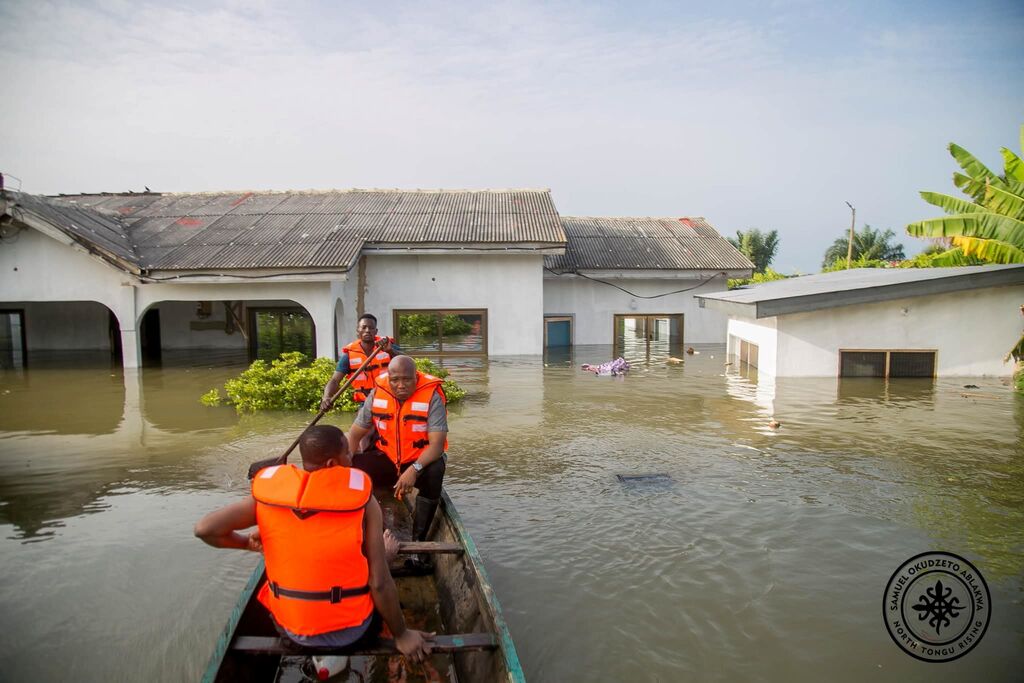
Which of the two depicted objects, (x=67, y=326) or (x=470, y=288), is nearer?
(x=470, y=288)

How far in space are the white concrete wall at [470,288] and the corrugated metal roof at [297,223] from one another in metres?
0.85

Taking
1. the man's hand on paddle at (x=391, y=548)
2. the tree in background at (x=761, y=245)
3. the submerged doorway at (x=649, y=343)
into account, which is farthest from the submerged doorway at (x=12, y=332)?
the tree in background at (x=761, y=245)

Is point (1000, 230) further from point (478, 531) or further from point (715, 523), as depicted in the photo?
point (478, 531)

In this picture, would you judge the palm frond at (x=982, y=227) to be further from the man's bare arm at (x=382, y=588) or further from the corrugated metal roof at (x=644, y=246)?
the man's bare arm at (x=382, y=588)

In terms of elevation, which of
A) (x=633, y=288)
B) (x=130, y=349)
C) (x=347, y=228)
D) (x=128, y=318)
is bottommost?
(x=130, y=349)

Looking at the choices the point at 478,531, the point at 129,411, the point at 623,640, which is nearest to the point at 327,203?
the point at 129,411

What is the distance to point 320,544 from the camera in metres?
3.20

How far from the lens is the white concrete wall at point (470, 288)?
21.2m

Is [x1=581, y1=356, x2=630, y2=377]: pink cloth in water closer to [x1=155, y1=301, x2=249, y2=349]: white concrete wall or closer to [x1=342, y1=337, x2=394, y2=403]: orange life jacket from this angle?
[x1=342, y1=337, x2=394, y2=403]: orange life jacket

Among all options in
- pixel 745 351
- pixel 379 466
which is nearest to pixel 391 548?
pixel 379 466

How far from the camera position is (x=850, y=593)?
5.41 meters

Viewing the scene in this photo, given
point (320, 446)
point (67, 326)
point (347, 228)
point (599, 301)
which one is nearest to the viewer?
point (320, 446)

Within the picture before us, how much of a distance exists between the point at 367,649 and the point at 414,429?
2.41m

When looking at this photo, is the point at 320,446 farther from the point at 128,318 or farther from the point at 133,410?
→ the point at 128,318
